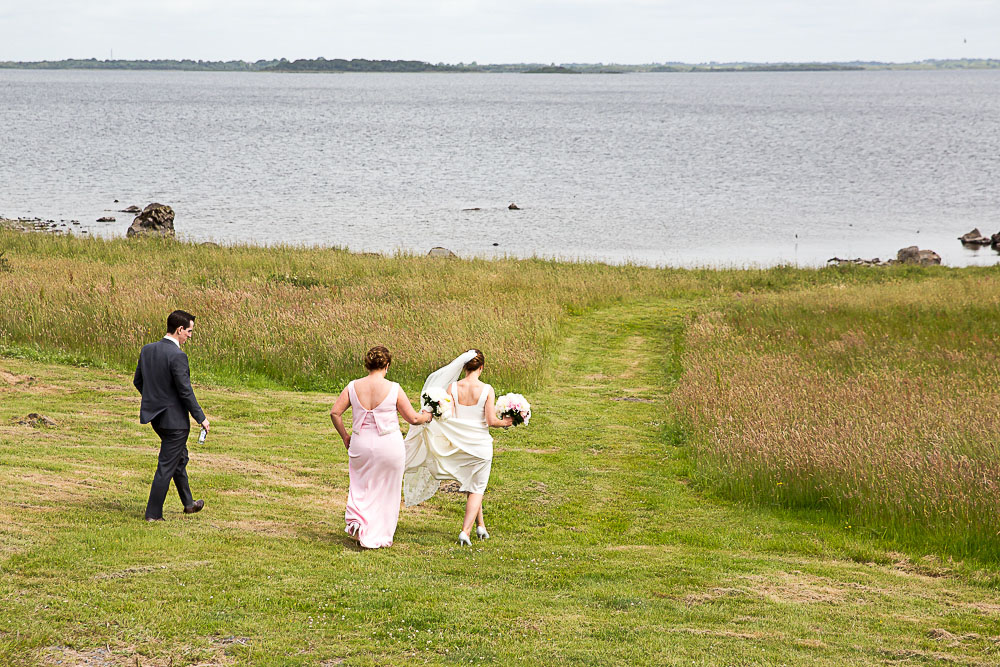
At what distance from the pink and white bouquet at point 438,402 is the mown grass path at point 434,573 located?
4.81ft

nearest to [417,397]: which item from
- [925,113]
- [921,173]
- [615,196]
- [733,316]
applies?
[733,316]

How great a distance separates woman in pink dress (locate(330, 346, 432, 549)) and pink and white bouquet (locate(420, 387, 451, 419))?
0.28m

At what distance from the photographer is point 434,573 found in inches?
363

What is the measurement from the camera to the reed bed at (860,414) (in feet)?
38.9

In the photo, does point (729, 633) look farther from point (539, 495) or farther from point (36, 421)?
point (36, 421)

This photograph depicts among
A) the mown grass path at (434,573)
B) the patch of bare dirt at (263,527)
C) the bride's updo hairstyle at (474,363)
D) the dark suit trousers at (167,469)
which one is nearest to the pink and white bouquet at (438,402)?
the bride's updo hairstyle at (474,363)

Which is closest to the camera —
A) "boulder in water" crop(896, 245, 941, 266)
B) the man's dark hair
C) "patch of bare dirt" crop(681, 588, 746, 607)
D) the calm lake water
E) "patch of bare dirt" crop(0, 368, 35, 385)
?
"patch of bare dirt" crop(681, 588, 746, 607)

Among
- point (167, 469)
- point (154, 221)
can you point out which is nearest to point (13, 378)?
point (167, 469)

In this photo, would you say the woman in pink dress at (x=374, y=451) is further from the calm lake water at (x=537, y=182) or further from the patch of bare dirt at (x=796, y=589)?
the calm lake water at (x=537, y=182)

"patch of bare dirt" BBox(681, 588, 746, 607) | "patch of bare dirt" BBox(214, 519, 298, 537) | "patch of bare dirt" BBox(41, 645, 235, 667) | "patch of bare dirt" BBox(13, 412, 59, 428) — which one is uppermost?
"patch of bare dirt" BBox(41, 645, 235, 667)

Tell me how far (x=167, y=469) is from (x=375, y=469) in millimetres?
2245

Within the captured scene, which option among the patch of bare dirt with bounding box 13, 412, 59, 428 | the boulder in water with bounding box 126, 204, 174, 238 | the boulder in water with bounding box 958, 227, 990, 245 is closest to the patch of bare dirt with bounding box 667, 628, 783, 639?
the patch of bare dirt with bounding box 13, 412, 59, 428

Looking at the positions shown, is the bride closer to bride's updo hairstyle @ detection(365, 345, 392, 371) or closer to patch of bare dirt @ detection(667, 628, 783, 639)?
bride's updo hairstyle @ detection(365, 345, 392, 371)

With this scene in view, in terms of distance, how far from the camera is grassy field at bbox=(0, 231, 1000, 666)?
7590 millimetres
